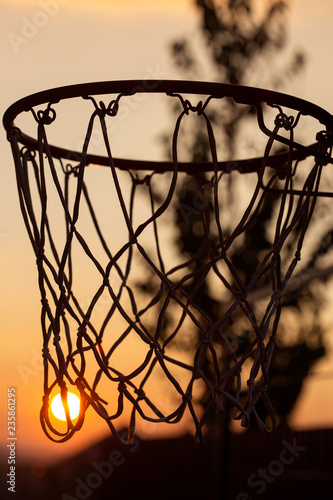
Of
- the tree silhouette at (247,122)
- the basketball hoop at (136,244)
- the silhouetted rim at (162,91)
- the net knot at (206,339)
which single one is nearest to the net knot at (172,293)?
the basketball hoop at (136,244)

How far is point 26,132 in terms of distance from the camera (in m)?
2.44

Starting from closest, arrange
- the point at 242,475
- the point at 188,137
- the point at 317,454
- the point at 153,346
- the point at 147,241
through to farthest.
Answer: the point at 153,346
the point at 317,454
the point at 242,475
the point at 147,241
the point at 188,137

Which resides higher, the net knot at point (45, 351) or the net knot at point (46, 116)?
the net knot at point (46, 116)

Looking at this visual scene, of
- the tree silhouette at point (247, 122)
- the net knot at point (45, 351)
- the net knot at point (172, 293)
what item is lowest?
the net knot at point (45, 351)

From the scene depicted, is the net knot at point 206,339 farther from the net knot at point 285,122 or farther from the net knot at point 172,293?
the net knot at point 285,122

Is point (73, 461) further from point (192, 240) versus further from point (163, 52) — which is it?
point (163, 52)

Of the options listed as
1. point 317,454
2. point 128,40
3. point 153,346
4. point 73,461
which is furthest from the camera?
point 73,461

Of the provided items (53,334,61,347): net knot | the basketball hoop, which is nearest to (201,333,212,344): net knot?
the basketball hoop

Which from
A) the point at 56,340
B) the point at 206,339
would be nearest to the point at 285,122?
the point at 206,339

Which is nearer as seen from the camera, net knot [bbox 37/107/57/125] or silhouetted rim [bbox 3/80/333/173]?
silhouetted rim [bbox 3/80/333/173]

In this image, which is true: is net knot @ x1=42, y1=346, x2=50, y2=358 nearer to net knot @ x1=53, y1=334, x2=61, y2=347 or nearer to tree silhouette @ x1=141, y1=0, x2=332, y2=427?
net knot @ x1=53, y1=334, x2=61, y2=347

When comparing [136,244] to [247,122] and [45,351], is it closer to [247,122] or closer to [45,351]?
[45,351]

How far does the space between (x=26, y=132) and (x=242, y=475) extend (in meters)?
4.16

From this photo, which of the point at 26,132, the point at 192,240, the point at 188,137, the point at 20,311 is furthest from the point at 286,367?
the point at 26,132
